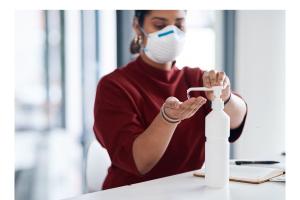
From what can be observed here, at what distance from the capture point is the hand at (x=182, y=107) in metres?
0.79

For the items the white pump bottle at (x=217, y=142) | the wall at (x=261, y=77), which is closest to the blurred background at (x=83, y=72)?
the wall at (x=261, y=77)

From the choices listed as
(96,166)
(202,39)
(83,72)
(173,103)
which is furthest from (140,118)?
(202,39)

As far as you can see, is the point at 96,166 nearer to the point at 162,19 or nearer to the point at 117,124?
the point at 117,124

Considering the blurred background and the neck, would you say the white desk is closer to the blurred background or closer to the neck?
the neck

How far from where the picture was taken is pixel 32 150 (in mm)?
1539

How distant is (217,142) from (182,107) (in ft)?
0.31

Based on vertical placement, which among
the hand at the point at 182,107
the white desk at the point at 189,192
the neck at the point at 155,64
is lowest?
the white desk at the point at 189,192

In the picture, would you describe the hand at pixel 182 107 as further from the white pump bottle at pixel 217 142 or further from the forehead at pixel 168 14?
the forehead at pixel 168 14

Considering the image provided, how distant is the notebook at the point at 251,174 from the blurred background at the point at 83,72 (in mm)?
597

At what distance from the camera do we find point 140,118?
1138mm

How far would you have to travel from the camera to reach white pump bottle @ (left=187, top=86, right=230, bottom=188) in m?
0.78

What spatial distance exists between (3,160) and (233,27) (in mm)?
1382

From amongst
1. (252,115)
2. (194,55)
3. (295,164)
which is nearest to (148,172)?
(295,164)

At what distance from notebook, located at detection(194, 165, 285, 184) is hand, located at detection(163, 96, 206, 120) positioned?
0.46 ft
